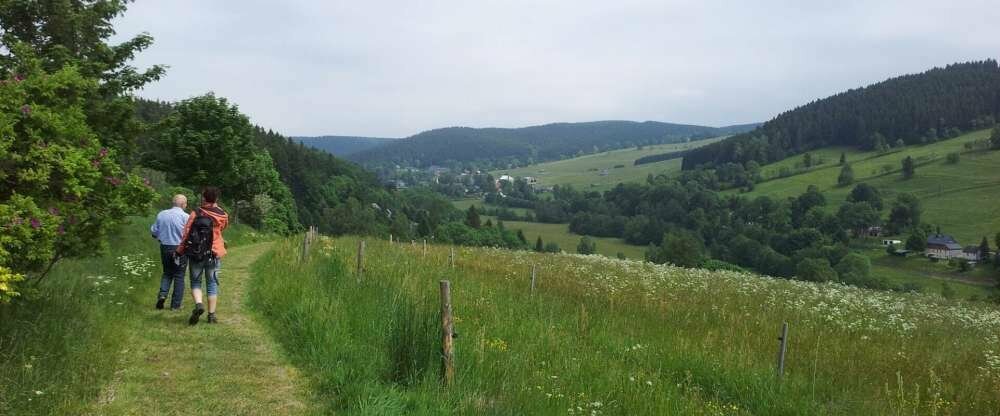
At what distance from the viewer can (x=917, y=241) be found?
10231 centimetres

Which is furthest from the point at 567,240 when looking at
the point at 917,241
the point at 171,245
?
the point at 171,245

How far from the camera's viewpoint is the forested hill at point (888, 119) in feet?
547

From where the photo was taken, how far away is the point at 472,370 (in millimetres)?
6449

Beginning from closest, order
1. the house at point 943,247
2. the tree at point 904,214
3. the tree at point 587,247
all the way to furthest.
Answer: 1. the house at point 943,247
2. the tree at point 904,214
3. the tree at point 587,247

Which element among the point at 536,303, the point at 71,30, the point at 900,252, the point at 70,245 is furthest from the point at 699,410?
the point at 900,252

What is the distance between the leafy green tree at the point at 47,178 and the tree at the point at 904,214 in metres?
133

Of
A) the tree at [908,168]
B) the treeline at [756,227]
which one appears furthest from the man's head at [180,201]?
the tree at [908,168]

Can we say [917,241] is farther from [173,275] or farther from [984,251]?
[173,275]

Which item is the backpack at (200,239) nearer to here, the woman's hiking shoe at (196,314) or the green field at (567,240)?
the woman's hiking shoe at (196,314)

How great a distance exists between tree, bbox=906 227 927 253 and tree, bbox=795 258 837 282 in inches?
1109

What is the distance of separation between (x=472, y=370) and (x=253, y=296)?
589cm

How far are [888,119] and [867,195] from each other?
65.7 m

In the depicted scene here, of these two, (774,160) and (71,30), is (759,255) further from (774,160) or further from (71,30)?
(71,30)

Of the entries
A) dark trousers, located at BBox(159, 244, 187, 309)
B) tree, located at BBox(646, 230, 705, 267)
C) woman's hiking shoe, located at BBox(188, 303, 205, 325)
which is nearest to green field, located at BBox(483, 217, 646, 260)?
tree, located at BBox(646, 230, 705, 267)
